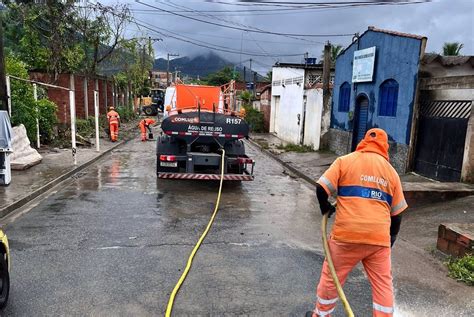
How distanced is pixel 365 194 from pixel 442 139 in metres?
7.40

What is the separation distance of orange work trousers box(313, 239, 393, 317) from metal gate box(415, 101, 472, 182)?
263 inches

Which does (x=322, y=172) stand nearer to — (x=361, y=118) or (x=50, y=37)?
(x=361, y=118)

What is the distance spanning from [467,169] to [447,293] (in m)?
5.01

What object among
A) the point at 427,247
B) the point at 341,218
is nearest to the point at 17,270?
the point at 341,218

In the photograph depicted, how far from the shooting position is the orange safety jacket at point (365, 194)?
131 inches

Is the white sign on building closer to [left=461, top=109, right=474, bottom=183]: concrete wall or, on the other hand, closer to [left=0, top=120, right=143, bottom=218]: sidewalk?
[left=461, top=109, right=474, bottom=183]: concrete wall

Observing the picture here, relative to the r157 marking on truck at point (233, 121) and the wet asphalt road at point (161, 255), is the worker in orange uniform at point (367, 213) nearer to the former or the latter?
the wet asphalt road at point (161, 255)

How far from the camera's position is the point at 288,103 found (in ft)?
72.2

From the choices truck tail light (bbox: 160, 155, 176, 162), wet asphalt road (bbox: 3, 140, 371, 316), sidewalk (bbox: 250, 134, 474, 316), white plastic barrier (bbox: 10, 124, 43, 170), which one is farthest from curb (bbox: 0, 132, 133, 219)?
sidewalk (bbox: 250, 134, 474, 316)

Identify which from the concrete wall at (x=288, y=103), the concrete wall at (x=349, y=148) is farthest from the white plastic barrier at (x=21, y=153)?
the concrete wall at (x=288, y=103)

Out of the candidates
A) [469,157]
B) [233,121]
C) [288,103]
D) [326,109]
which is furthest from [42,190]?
[288,103]

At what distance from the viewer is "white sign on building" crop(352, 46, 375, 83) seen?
13.1 metres

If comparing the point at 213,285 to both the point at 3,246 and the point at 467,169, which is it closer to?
the point at 3,246

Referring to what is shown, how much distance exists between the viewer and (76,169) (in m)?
11.6
